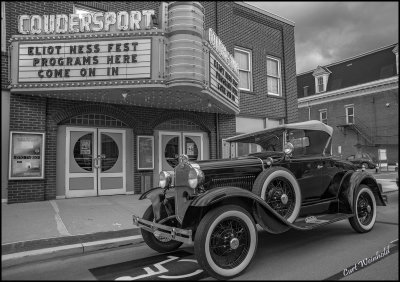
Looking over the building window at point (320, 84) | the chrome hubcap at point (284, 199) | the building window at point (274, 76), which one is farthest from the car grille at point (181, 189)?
the building window at point (320, 84)

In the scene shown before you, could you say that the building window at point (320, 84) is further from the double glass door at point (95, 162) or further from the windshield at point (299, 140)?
the windshield at point (299, 140)

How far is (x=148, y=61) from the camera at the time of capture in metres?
8.07

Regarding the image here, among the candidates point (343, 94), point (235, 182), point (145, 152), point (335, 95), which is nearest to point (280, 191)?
point (235, 182)

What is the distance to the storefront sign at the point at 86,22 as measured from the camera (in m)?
8.16

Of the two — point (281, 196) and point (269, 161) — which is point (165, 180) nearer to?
point (269, 161)

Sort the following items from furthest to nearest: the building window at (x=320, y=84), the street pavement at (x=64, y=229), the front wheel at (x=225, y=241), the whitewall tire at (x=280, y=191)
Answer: the building window at (x=320, y=84)
the street pavement at (x=64, y=229)
the whitewall tire at (x=280, y=191)
the front wheel at (x=225, y=241)

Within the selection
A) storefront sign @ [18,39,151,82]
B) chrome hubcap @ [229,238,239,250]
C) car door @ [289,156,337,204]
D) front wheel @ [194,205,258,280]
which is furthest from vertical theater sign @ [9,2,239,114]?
chrome hubcap @ [229,238,239,250]

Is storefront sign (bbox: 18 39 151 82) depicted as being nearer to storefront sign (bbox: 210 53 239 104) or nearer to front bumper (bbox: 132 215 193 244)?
storefront sign (bbox: 210 53 239 104)

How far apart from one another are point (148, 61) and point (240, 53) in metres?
6.47

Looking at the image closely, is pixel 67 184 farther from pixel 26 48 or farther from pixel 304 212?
pixel 304 212

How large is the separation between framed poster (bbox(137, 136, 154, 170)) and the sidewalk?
2.22 metres

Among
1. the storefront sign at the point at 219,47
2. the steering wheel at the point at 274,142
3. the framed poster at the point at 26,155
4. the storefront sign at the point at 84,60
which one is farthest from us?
the storefront sign at the point at 219,47

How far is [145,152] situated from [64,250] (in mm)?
5773

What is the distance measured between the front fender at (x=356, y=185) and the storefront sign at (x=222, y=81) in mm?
4333
